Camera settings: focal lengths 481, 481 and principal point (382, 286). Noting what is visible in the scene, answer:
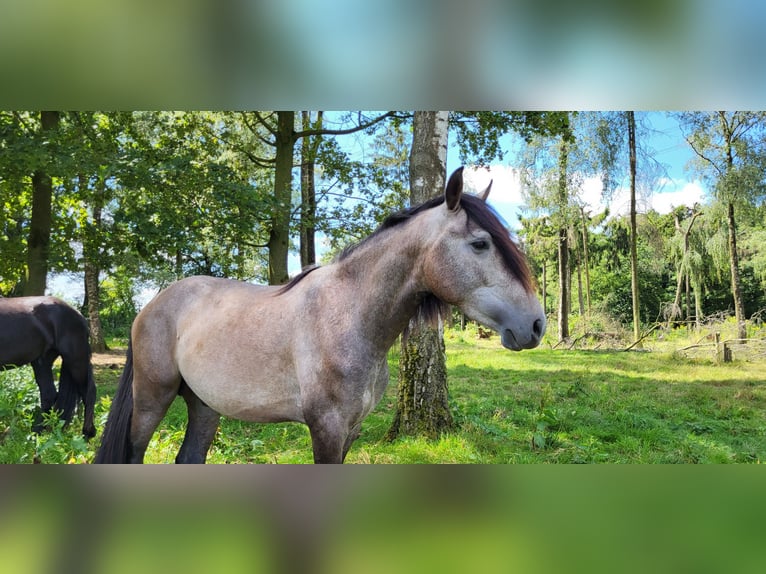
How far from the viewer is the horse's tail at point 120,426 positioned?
1.75 m

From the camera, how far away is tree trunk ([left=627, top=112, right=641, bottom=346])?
3410 mm

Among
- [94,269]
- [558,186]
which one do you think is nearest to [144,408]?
[94,269]

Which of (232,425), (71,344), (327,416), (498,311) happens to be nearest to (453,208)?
(498,311)

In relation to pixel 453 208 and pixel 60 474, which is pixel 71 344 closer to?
pixel 60 474

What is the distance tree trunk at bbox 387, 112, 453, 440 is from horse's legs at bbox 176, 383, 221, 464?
1095 millimetres

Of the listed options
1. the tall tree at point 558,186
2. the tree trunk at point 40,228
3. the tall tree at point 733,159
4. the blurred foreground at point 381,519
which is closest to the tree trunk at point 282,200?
the tree trunk at point 40,228

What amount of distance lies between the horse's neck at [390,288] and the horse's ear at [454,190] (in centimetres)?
14

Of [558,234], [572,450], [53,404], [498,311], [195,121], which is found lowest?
[572,450]

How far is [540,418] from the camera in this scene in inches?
116

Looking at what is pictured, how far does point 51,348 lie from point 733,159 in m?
4.36
